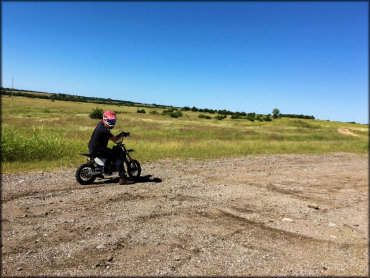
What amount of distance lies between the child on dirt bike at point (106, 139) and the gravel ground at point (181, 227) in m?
0.63

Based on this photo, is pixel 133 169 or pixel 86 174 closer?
pixel 86 174

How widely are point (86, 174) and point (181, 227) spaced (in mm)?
3763

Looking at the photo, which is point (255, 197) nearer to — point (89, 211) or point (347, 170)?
point (89, 211)

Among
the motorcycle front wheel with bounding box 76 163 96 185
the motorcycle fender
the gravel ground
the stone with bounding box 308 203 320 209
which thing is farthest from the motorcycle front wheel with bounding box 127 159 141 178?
the stone with bounding box 308 203 320 209

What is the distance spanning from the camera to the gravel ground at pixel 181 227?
130 inches

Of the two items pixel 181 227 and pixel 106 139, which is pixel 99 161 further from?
pixel 181 227

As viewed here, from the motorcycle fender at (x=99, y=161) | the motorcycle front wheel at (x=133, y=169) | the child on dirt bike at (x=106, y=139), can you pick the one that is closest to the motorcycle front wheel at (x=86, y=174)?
the motorcycle fender at (x=99, y=161)

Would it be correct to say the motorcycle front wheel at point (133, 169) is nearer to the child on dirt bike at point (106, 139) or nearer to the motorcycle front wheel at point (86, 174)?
the child on dirt bike at point (106, 139)

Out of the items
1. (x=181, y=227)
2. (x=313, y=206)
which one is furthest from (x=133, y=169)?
(x=313, y=206)

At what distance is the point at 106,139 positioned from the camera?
22.6ft

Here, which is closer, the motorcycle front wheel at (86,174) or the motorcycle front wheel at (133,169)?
the motorcycle front wheel at (86,174)

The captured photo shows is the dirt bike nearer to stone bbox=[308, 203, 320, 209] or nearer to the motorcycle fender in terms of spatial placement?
the motorcycle fender

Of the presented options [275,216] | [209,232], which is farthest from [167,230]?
[275,216]

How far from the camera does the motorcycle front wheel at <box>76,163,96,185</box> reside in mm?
7023
